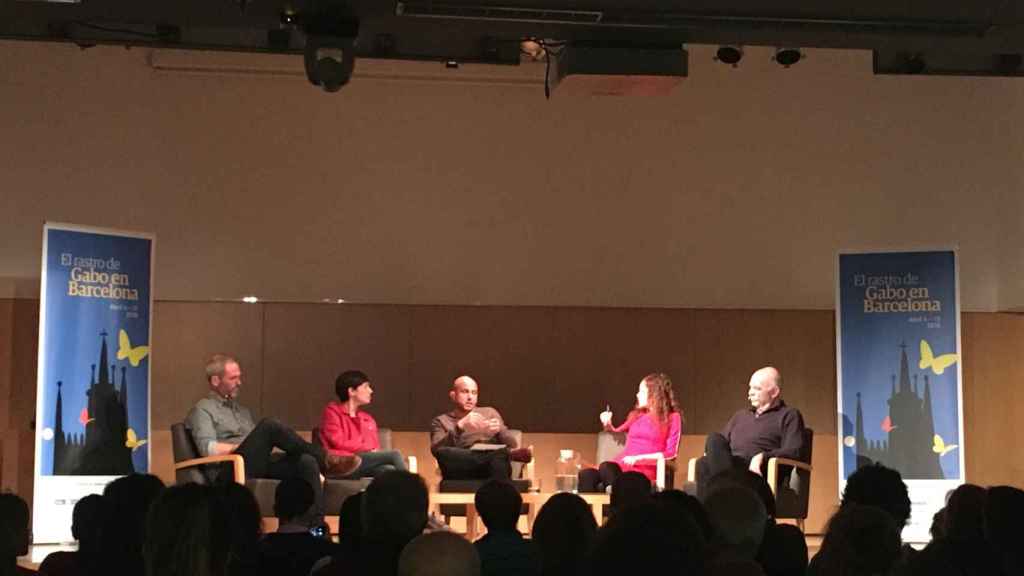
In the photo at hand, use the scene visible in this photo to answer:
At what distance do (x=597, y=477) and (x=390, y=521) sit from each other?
19.7ft

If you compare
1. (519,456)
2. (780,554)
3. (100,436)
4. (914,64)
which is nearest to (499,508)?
(780,554)

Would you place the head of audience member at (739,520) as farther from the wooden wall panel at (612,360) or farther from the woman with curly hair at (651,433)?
the wooden wall panel at (612,360)

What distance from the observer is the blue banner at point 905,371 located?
9.92m

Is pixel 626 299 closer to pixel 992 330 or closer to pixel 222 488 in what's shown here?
pixel 992 330

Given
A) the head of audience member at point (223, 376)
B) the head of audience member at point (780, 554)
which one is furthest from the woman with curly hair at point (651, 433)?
the head of audience member at point (780, 554)

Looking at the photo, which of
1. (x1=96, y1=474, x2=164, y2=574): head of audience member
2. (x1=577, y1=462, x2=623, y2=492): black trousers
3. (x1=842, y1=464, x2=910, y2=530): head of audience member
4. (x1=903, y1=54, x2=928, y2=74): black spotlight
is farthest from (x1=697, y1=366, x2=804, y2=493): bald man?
(x1=96, y1=474, x2=164, y2=574): head of audience member

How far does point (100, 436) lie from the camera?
30.9 ft

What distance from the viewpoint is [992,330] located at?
36.1 feet

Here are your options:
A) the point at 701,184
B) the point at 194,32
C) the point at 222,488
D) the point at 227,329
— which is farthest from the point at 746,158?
the point at 222,488

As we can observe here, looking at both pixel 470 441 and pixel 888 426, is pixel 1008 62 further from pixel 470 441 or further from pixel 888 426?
pixel 470 441

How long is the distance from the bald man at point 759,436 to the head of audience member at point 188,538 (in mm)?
6227

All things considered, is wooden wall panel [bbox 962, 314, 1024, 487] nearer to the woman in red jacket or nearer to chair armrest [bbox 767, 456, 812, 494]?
Answer: chair armrest [bbox 767, 456, 812, 494]

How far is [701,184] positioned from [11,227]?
16.8 ft

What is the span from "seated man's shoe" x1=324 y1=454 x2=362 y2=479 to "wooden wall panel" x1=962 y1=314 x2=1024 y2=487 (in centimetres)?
479
